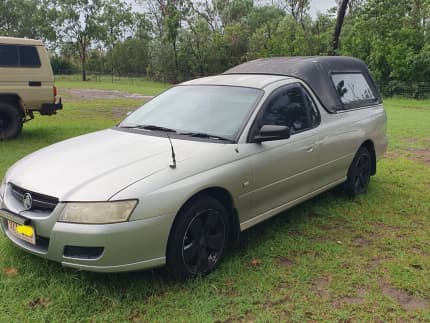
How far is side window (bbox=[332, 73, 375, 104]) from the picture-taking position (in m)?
5.05

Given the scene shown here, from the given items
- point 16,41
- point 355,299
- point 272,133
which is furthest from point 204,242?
point 16,41

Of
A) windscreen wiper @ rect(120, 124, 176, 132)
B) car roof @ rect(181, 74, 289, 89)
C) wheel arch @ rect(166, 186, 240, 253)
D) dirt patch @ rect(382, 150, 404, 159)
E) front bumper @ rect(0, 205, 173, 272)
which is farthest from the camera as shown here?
dirt patch @ rect(382, 150, 404, 159)

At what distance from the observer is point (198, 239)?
3227 millimetres

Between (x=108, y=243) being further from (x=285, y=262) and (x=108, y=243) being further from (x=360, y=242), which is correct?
(x=360, y=242)

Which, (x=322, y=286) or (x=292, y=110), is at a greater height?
(x=292, y=110)

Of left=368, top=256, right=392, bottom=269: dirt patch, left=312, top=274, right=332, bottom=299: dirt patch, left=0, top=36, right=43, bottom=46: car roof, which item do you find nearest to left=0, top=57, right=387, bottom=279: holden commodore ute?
left=312, top=274, right=332, bottom=299: dirt patch

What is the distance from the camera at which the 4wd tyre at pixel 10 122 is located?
8.66 metres

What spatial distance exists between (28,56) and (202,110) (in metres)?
6.32

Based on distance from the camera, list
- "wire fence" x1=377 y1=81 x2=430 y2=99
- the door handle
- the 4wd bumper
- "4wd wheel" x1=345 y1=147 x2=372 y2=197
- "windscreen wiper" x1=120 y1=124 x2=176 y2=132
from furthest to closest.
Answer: "wire fence" x1=377 y1=81 x2=430 y2=99 < the 4wd bumper < the door handle < "4wd wheel" x1=345 y1=147 x2=372 y2=197 < "windscreen wiper" x1=120 y1=124 x2=176 y2=132

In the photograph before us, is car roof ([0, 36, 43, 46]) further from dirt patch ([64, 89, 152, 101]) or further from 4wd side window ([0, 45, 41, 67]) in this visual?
dirt patch ([64, 89, 152, 101])

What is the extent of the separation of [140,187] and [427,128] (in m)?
11.2

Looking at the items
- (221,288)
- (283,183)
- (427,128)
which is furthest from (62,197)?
(427,128)

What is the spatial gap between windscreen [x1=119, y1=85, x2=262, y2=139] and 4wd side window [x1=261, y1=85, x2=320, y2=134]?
203mm

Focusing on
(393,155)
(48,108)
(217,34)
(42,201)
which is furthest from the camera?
(217,34)
